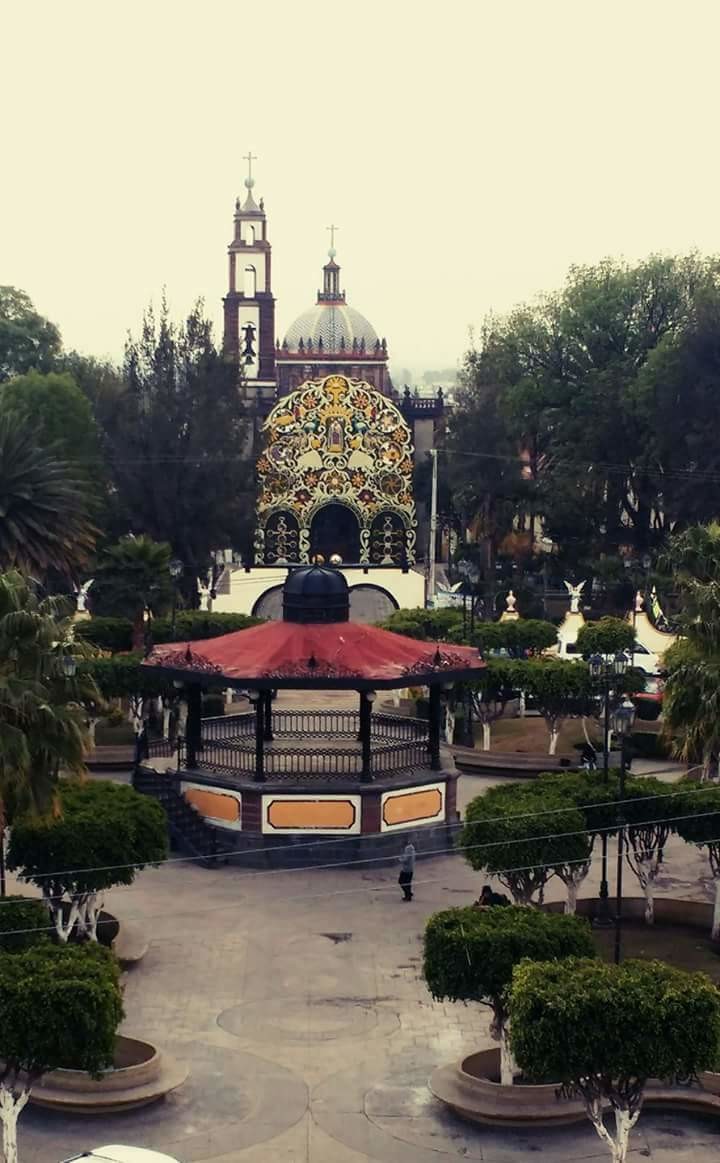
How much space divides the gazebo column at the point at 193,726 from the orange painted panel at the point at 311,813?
3.08m

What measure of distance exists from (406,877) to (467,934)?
10803 millimetres

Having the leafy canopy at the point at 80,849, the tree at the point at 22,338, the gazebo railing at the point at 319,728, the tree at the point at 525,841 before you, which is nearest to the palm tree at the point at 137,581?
the gazebo railing at the point at 319,728

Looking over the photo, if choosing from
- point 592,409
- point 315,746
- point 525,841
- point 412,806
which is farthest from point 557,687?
point 592,409

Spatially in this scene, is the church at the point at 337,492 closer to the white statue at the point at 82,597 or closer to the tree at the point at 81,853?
the white statue at the point at 82,597

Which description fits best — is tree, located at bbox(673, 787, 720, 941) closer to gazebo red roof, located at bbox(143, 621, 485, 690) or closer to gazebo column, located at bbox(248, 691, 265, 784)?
gazebo red roof, located at bbox(143, 621, 485, 690)

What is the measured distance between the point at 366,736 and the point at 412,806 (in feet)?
7.18

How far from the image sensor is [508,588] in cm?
7625

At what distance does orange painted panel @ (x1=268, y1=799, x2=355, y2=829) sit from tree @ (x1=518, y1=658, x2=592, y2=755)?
425 inches

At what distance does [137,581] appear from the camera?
55.8 m

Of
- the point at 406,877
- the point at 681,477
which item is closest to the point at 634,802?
the point at 406,877

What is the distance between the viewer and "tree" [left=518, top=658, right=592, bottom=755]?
46.4 metres

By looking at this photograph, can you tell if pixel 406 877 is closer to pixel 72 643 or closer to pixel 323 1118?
pixel 72 643

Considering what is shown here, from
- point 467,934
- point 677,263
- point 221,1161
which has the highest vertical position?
point 677,263

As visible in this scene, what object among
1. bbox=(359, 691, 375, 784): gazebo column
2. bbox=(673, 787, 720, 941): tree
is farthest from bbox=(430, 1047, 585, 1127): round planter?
bbox=(359, 691, 375, 784): gazebo column
